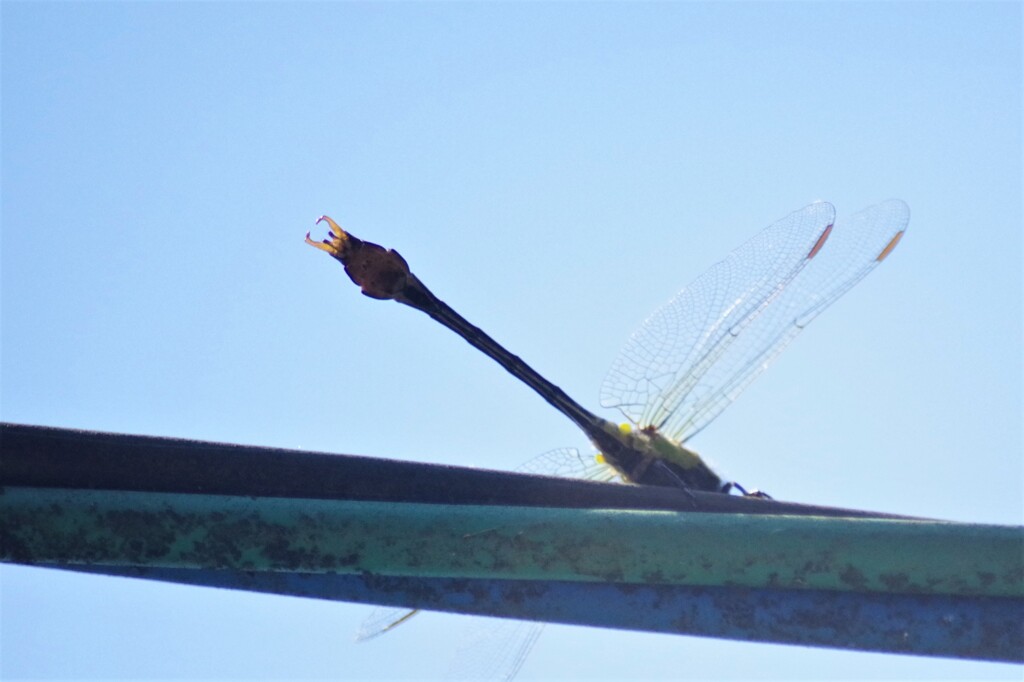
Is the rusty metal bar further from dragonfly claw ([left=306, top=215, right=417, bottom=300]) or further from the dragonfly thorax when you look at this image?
the dragonfly thorax

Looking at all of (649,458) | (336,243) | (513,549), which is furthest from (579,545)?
(649,458)

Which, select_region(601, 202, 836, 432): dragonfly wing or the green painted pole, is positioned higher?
select_region(601, 202, 836, 432): dragonfly wing

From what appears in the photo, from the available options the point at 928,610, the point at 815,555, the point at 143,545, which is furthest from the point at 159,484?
the point at 928,610

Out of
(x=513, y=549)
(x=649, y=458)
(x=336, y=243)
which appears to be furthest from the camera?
(x=649, y=458)

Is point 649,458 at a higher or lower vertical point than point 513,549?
higher

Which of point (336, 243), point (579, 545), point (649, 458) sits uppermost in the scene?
point (336, 243)

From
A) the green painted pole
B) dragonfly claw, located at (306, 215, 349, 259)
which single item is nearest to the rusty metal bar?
the green painted pole

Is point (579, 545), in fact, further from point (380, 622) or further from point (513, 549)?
point (380, 622)

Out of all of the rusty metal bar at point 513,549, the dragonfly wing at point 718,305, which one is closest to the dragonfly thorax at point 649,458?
the dragonfly wing at point 718,305

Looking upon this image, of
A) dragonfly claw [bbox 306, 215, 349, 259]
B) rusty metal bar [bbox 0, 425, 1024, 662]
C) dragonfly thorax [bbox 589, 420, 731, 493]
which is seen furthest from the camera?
dragonfly thorax [bbox 589, 420, 731, 493]

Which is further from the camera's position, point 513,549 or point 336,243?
point 336,243

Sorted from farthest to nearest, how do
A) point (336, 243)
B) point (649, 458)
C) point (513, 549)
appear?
point (649, 458), point (336, 243), point (513, 549)

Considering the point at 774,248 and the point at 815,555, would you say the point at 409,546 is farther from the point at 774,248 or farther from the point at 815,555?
the point at 774,248
